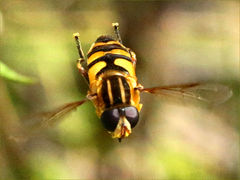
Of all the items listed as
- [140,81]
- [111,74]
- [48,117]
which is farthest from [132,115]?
[140,81]

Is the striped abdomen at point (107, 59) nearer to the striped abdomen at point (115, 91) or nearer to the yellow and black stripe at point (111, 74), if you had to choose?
the yellow and black stripe at point (111, 74)

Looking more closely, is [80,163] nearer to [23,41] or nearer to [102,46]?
[23,41]

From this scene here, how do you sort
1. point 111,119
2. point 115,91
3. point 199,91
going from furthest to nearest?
point 199,91 → point 115,91 → point 111,119

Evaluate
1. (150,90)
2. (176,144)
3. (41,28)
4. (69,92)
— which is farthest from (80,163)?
(150,90)

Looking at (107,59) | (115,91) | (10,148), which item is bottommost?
(115,91)

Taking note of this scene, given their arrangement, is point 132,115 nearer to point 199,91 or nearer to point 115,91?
point 115,91
